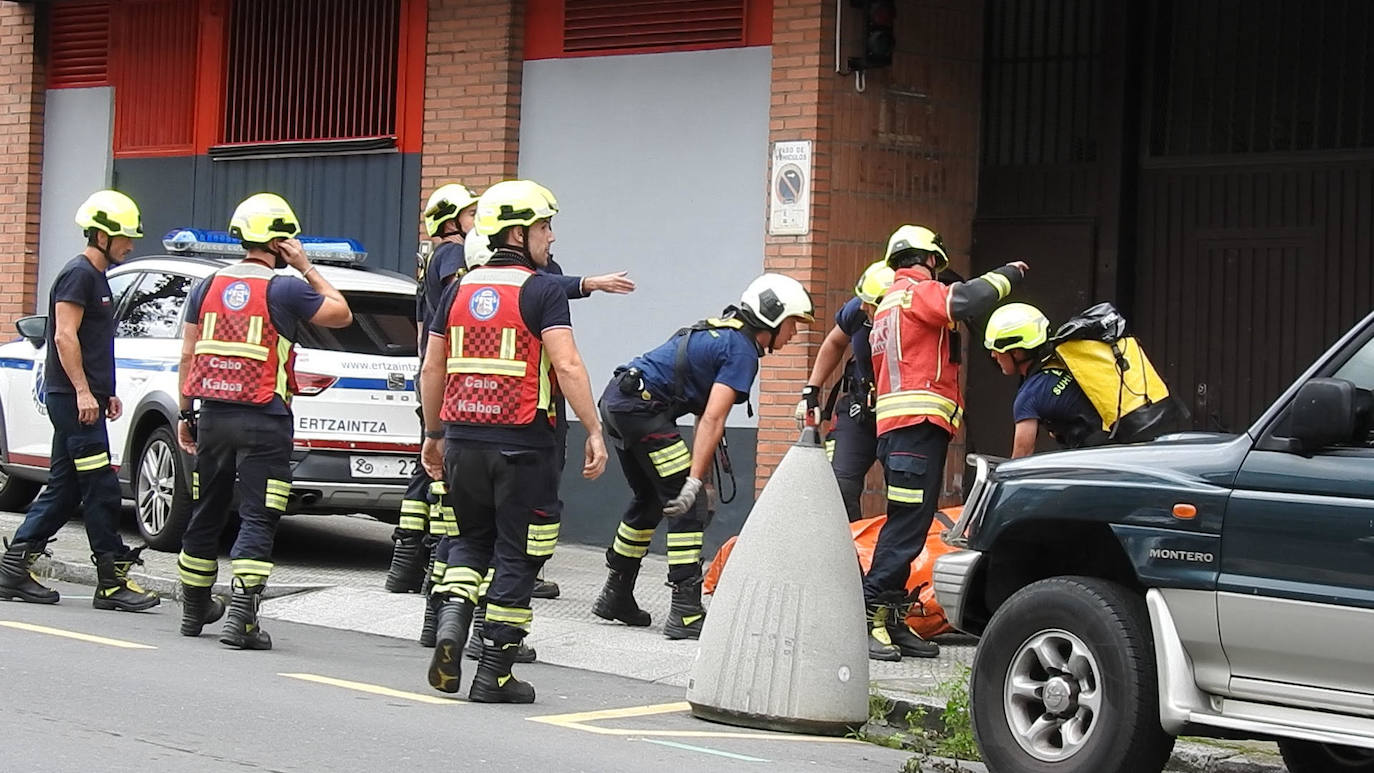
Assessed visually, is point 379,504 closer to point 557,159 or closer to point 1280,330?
point 557,159

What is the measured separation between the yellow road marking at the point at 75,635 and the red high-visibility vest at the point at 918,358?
350 centimetres

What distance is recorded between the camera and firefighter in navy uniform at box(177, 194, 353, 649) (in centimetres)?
936

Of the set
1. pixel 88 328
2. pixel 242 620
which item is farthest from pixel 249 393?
pixel 88 328

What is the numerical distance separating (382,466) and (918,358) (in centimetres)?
372

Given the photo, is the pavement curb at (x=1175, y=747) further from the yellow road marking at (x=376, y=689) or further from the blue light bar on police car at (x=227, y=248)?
the blue light bar on police car at (x=227, y=248)

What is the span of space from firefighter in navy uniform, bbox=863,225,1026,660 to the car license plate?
3258 mm

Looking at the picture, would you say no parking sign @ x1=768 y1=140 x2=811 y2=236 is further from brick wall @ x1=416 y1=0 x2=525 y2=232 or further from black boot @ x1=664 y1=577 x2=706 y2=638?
black boot @ x1=664 y1=577 x2=706 y2=638

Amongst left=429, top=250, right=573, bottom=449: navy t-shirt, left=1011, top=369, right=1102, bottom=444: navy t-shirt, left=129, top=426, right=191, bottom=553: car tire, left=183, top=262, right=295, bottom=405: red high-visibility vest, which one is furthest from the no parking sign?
left=429, top=250, right=573, bottom=449: navy t-shirt

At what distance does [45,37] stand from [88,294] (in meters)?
8.49

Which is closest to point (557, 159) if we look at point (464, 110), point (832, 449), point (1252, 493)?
point (464, 110)

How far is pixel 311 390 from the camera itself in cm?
1172

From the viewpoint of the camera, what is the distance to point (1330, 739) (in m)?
5.89

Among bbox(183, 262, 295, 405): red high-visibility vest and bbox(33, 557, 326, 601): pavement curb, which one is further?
bbox(33, 557, 326, 601): pavement curb

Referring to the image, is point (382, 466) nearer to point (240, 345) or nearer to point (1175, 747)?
point (240, 345)
